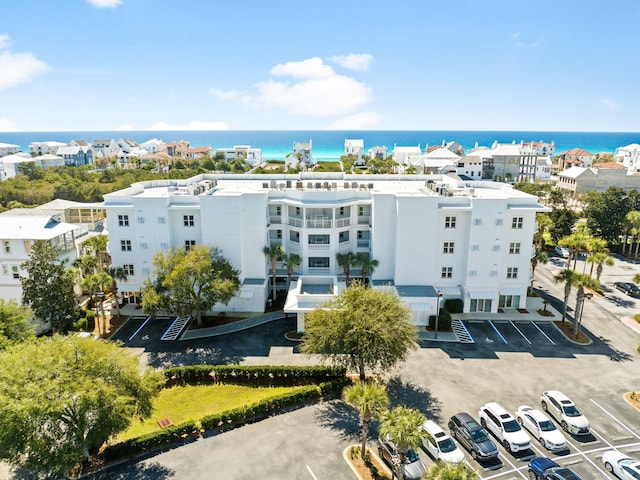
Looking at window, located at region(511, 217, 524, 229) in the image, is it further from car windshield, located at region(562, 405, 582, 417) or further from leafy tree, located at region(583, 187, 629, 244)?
leafy tree, located at region(583, 187, 629, 244)

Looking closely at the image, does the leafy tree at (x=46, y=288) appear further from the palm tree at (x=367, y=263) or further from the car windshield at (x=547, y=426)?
the car windshield at (x=547, y=426)

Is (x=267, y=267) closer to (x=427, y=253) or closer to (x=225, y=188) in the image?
(x=225, y=188)

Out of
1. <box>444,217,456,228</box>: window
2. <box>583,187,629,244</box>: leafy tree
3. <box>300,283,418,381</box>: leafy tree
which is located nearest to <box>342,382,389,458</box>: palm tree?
<box>300,283,418,381</box>: leafy tree

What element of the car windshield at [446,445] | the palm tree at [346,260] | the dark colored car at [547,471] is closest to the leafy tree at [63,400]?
the car windshield at [446,445]

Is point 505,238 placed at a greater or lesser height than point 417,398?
greater

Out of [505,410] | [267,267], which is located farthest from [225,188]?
[505,410]

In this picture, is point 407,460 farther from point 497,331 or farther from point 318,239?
point 318,239
